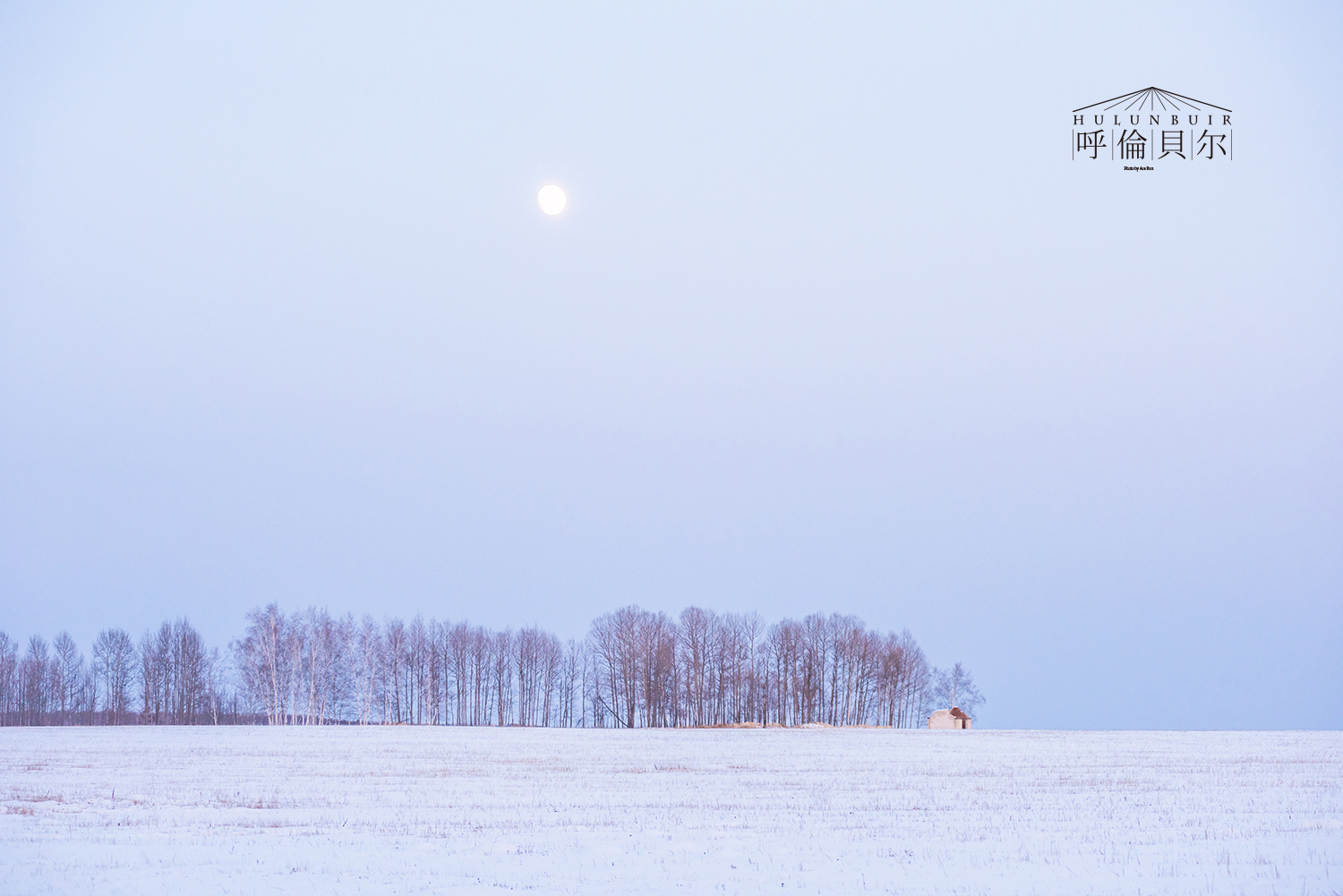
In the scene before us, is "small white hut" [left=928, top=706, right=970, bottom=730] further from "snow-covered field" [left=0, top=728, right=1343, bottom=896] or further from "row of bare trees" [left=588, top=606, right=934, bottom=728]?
"snow-covered field" [left=0, top=728, right=1343, bottom=896]

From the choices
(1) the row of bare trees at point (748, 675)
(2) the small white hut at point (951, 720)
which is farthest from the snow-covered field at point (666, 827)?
(1) the row of bare trees at point (748, 675)

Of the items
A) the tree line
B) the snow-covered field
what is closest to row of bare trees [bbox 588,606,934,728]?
the tree line

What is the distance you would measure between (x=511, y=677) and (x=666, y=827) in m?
127

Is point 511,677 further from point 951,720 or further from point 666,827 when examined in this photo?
point 666,827

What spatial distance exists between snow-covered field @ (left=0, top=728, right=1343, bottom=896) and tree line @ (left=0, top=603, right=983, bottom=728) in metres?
93.7

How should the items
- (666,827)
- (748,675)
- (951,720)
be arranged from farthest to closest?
(748,675) → (951,720) → (666,827)

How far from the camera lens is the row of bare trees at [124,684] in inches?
5335

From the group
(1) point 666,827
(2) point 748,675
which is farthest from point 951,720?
(1) point 666,827

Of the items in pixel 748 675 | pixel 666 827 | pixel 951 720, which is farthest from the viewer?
pixel 748 675

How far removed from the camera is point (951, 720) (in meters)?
109

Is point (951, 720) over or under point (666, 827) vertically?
under

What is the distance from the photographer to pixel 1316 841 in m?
19.9

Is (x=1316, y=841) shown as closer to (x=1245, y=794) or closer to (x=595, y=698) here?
(x=1245, y=794)

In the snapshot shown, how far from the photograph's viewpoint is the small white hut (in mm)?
109125
